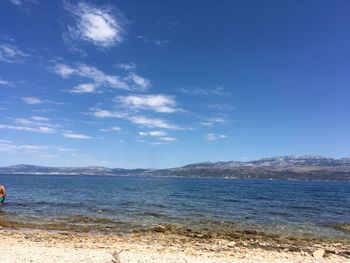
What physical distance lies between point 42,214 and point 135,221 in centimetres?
1052

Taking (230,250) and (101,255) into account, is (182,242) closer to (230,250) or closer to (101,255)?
(230,250)

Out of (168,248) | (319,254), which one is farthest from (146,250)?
(319,254)

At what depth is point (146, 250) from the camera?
1853 cm

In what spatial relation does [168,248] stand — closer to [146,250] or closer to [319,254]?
[146,250]

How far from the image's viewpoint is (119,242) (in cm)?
2116

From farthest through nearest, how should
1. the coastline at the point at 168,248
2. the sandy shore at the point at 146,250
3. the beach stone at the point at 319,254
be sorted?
the beach stone at the point at 319,254
the coastline at the point at 168,248
the sandy shore at the point at 146,250

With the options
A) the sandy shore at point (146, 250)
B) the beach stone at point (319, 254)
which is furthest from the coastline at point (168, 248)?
the beach stone at point (319, 254)

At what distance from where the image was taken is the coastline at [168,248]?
1655 cm

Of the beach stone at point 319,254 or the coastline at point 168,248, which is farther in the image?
the beach stone at point 319,254

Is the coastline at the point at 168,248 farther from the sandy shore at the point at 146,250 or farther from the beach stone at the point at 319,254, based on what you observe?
the beach stone at the point at 319,254

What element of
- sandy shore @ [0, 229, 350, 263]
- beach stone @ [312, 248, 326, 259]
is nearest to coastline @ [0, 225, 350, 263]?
sandy shore @ [0, 229, 350, 263]

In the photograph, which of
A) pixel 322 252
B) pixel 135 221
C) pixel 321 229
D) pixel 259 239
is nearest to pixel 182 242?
pixel 259 239

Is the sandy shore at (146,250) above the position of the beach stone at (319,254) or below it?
above

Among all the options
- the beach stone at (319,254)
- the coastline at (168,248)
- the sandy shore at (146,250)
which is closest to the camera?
the sandy shore at (146,250)
